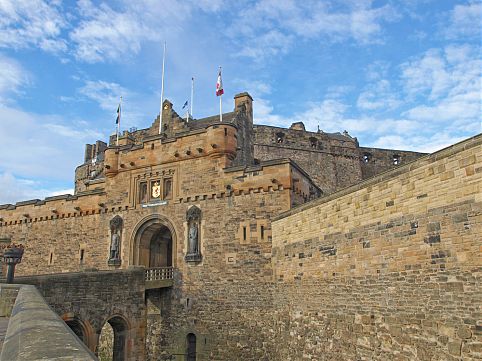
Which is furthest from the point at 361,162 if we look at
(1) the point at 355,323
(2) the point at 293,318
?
(1) the point at 355,323

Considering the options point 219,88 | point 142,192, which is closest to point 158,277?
point 142,192

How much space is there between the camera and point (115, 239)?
20.3 meters

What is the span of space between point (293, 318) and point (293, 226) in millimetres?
3244

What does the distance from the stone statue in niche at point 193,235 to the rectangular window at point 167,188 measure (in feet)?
5.45

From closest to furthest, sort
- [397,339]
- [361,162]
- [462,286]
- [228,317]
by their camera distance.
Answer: [462,286]
[397,339]
[228,317]
[361,162]

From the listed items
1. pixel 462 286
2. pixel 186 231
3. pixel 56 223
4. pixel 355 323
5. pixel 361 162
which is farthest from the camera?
pixel 361 162

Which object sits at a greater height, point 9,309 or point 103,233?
point 103,233

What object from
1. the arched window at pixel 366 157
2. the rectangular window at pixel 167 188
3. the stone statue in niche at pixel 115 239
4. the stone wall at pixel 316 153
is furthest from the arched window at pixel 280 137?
the stone statue in niche at pixel 115 239

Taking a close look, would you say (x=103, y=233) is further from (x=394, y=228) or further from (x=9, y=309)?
(x=394, y=228)

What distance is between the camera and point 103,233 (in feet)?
68.7

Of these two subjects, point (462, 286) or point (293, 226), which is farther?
point (293, 226)

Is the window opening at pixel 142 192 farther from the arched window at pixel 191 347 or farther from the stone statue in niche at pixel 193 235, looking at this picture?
the arched window at pixel 191 347

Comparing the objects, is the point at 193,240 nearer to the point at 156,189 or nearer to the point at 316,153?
the point at 156,189

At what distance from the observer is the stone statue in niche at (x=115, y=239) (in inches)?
790
